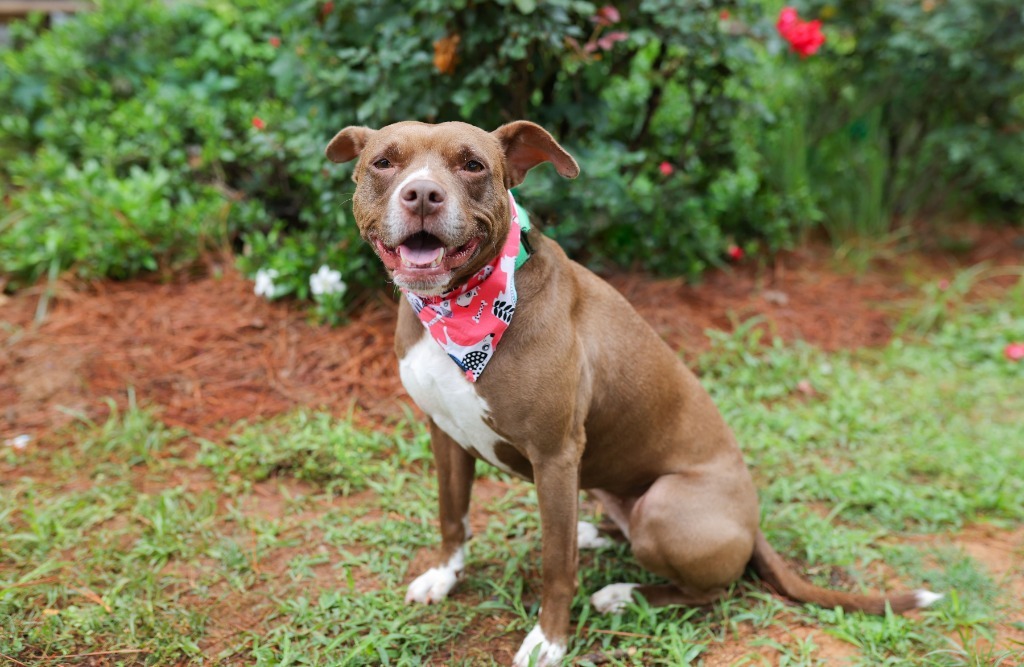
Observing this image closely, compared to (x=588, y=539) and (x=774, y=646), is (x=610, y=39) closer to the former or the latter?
(x=588, y=539)

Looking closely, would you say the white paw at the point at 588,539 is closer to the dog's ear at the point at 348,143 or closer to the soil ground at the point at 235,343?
the soil ground at the point at 235,343

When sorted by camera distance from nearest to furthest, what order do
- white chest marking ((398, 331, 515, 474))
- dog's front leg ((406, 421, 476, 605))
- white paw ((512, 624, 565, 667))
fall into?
white chest marking ((398, 331, 515, 474)) < white paw ((512, 624, 565, 667)) < dog's front leg ((406, 421, 476, 605))

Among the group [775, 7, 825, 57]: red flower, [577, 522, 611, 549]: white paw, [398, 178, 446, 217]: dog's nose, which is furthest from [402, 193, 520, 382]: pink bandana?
[775, 7, 825, 57]: red flower

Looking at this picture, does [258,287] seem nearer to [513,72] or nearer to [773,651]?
[513,72]

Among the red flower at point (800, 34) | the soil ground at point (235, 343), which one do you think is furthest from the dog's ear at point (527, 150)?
the red flower at point (800, 34)

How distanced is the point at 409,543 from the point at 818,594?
169 centimetres

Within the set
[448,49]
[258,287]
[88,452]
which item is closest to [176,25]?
[258,287]

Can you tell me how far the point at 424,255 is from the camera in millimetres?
2451

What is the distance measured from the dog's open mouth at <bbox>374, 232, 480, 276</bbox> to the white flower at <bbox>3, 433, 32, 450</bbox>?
2680 mm

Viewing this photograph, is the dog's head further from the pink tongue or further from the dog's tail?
the dog's tail

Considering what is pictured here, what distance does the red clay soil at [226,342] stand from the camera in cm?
439

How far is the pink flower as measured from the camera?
4281mm

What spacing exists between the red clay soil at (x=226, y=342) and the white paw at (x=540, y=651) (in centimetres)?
171

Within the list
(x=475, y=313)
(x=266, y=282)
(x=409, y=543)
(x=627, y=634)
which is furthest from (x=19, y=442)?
(x=627, y=634)
